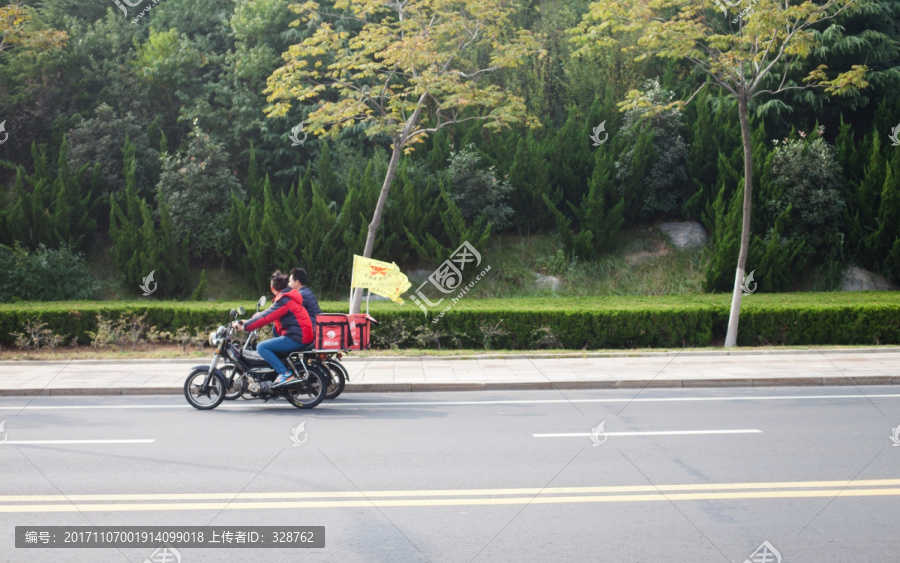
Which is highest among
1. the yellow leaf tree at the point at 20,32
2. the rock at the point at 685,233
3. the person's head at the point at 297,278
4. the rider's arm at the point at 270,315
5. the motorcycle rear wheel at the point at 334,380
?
the yellow leaf tree at the point at 20,32

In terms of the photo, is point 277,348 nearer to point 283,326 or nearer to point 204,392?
point 283,326

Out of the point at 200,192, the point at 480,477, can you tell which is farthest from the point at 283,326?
the point at 200,192

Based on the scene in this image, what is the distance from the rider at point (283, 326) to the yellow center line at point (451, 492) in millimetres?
3814

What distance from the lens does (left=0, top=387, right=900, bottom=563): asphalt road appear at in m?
5.39

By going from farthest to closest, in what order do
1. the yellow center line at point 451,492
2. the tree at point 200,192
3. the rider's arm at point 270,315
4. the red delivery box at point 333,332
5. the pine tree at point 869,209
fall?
the tree at point 200,192
the pine tree at point 869,209
the red delivery box at point 333,332
the rider's arm at point 270,315
the yellow center line at point 451,492

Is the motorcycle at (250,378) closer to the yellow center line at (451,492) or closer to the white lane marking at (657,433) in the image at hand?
the white lane marking at (657,433)

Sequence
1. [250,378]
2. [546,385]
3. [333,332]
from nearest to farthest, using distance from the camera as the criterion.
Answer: [250,378] → [333,332] → [546,385]

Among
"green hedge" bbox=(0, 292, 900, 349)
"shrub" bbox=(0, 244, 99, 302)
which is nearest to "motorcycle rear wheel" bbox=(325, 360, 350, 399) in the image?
"green hedge" bbox=(0, 292, 900, 349)

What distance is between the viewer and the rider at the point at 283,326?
10.2 metres

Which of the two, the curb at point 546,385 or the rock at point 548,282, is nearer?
the curb at point 546,385

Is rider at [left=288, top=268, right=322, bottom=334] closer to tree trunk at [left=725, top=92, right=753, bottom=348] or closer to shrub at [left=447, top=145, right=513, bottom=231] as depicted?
tree trunk at [left=725, top=92, right=753, bottom=348]

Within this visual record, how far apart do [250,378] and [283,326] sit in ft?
2.77

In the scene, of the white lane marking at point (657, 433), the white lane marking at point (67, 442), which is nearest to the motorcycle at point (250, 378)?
the white lane marking at point (67, 442)

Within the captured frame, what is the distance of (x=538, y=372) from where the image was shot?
12836mm
